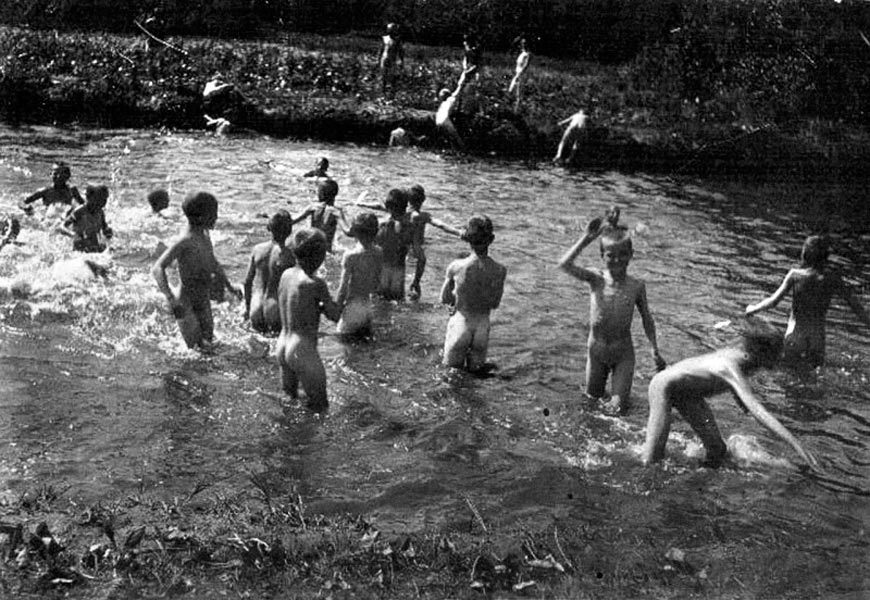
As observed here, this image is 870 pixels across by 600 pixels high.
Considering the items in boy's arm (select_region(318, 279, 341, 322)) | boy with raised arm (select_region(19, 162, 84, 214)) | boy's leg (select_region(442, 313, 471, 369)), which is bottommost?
boy's leg (select_region(442, 313, 471, 369))

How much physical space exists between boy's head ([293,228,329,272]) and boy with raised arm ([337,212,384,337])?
196cm

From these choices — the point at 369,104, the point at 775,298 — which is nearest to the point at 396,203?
the point at 775,298

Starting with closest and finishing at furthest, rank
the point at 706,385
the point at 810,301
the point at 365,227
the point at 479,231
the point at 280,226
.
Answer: the point at 706,385 → the point at 479,231 → the point at 280,226 → the point at 365,227 → the point at 810,301

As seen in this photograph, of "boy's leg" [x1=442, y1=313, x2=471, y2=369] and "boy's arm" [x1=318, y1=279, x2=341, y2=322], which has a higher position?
"boy's arm" [x1=318, y1=279, x2=341, y2=322]

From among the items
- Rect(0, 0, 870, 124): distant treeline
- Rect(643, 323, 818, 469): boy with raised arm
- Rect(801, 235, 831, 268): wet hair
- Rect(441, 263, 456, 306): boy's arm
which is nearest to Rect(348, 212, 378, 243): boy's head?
Rect(441, 263, 456, 306): boy's arm

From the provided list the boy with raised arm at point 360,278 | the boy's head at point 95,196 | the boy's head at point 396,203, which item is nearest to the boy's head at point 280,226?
the boy with raised arm at point 360,278

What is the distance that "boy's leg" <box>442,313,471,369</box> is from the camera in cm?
921

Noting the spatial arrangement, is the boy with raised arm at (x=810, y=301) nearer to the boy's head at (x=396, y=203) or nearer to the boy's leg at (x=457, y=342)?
the boy's leg at (x=457, y=342)

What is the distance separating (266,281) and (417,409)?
224 centimetres

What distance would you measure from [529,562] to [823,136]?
28.3 meters

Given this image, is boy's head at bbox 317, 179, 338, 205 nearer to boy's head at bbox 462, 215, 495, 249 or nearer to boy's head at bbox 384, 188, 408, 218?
boy's head at bbox 384, 188, 408, 218

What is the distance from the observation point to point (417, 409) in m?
8.62

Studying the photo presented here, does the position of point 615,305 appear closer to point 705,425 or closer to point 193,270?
point 705,425

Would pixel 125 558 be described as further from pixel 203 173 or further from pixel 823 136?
pixel 823 136
